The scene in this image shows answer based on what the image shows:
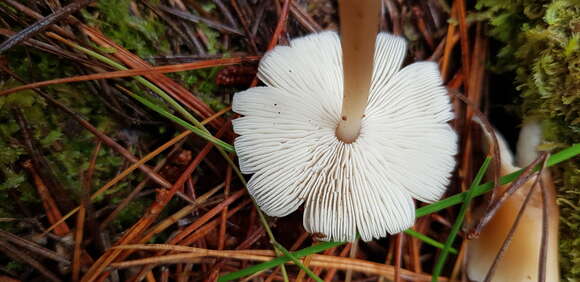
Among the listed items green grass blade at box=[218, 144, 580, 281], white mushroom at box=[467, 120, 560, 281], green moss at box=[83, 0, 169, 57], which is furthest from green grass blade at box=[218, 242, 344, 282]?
green moss at box=[83, 0, 169, 57]

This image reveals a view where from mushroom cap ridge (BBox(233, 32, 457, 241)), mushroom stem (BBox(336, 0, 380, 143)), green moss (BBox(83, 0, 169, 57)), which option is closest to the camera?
mushroom stem (BBox(336, 0, 380, 143))

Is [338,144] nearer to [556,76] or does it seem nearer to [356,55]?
[356,55]

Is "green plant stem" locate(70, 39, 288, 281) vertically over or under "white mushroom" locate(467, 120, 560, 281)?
over

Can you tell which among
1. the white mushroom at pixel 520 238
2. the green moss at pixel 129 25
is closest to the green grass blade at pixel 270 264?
the white mushroom at pixel 520 238

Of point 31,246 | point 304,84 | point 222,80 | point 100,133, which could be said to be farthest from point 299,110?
point 31,246

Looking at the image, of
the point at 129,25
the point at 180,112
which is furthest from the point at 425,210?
the point at 129,25

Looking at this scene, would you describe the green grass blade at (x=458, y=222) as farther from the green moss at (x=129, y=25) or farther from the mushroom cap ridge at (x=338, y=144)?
the green moss at (x=129, y=25)

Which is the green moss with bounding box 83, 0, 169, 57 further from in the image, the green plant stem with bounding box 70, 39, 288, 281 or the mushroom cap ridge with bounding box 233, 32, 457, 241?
the mushroom cap ridge with bounding box 233, 32, 457, 241

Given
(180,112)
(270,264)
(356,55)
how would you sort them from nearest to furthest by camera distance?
(356,55), (270,264), (180,112)
